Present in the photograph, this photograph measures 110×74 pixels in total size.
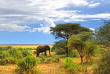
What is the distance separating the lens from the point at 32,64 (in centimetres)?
1079

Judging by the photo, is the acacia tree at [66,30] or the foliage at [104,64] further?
the acacia tree at [66,30]

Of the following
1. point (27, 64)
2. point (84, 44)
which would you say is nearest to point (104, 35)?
point (27, 64)

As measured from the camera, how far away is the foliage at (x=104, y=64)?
8.92 m

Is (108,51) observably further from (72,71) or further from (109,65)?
(72,71)

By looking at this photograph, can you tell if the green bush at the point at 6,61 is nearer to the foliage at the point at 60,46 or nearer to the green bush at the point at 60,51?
the foliage at the point at 60,46

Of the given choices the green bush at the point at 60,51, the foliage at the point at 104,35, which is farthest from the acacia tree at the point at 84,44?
the green bush at the point at 60,51

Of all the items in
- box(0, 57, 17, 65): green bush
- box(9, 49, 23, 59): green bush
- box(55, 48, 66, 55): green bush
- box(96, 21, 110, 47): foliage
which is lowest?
box(55, 48, 66, 55): green bush

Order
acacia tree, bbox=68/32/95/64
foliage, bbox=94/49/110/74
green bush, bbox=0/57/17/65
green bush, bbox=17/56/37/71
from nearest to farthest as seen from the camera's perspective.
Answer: foliage, bbox=94/49/110/74 → green bush, bbox=17/56/37/71 → acacia tree, bbox=68/32/95/64 → green bush, bbox=0/57/17/65

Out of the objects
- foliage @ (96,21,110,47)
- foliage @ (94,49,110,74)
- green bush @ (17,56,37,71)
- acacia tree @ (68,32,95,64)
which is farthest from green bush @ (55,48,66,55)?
foliage @ (94,49,110,74)

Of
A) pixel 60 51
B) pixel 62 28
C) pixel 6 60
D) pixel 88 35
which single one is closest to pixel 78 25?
pixel 62 28

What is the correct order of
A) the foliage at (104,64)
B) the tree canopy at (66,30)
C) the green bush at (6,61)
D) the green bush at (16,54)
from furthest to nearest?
the tree canopy at (66,30), the green bush at (16,54), the green bush at (6,61), the foliage at (104,64)

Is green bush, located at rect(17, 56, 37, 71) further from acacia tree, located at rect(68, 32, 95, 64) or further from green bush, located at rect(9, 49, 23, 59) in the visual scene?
green bush, located at rect(9, 49, 23, 59)

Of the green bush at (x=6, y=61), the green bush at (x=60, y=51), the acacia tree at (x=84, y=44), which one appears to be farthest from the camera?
the green bush at (x=60, y=51)

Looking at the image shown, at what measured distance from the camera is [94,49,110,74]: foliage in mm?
8922
